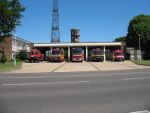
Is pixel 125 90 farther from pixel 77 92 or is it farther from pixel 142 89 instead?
pixel 77 92

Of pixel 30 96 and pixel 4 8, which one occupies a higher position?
pixel 4 8

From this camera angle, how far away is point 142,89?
16.1 metres

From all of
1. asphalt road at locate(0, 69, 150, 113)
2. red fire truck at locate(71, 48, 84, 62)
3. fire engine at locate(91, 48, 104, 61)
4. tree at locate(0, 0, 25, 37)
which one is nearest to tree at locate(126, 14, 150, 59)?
fire engine at locate(91, 48, 104, 61)

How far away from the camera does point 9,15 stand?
5350 cm

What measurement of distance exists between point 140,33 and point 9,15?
4494cm

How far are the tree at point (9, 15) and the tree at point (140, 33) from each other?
38.8 m

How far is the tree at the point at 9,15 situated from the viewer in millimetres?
53188

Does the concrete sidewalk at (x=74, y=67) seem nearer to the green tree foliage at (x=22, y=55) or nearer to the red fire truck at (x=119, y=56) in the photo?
the red fire truck at (x=119, y=56)

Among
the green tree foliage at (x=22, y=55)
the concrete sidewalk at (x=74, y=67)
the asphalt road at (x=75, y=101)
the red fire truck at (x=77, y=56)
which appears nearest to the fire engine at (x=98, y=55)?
the red fire truck at (x=77, y=56)

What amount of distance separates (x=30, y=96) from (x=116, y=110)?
4.33m

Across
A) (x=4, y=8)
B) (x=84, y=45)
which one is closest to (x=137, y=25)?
(x=84, y=45)

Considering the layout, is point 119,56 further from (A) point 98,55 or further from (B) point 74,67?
(B) point 74,67

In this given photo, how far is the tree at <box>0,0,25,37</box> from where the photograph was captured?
5319 centimetres

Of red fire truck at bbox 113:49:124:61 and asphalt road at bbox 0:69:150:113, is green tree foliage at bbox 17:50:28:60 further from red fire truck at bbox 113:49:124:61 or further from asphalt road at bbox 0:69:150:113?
asphalt road at bbox 0:69:150:113
